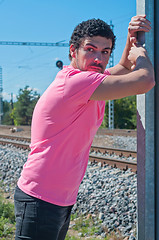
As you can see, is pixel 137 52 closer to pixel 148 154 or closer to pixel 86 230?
pixel 148 154

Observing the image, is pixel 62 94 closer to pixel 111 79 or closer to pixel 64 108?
pixel 64 108

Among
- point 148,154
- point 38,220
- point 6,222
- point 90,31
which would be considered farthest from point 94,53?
point 6,222

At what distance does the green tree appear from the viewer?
51.9m

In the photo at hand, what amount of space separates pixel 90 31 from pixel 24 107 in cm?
5260

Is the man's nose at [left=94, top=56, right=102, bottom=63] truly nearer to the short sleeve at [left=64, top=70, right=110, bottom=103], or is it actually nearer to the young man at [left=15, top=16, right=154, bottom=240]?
the young man at [left=15, top=16, right=154, bottom=240]

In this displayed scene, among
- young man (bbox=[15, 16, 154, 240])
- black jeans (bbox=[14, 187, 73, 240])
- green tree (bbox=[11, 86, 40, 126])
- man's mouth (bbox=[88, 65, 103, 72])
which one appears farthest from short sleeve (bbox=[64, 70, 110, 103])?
green tree (bbox=[11, 86, 40, 126])

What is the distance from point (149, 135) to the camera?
1.57 metres

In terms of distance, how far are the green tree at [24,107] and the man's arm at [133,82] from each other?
1946 inches

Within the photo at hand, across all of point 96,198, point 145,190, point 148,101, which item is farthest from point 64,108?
point 96,198

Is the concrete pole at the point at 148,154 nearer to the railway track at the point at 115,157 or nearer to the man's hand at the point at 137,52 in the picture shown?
the man's hand at the point at 137,52

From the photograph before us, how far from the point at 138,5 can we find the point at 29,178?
1256 mm

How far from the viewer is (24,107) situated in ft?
175

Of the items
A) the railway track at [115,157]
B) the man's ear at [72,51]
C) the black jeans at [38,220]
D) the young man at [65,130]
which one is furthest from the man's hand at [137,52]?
the railway track at [115,157]

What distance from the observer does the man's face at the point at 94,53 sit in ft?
5.75
